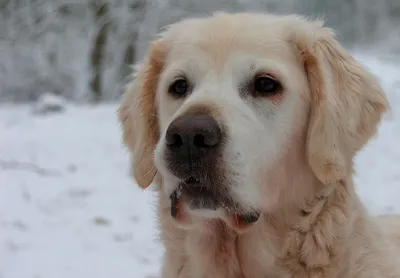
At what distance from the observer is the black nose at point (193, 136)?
7.89ft

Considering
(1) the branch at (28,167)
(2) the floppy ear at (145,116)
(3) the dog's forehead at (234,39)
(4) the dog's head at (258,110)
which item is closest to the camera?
(4) the dog's head at (258,110)

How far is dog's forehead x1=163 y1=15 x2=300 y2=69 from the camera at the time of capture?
2.91m

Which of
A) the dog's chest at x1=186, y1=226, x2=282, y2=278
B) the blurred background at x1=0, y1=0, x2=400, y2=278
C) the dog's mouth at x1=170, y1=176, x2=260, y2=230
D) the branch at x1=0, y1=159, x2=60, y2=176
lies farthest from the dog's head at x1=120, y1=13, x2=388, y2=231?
the branch at x1=0, y1=159, x2=60, y2=176

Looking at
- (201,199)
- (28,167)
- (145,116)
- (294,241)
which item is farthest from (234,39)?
(28,167)

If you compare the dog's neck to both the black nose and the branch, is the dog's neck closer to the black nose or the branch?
the black nose

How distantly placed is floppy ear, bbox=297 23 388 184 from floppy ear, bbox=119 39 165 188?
0.80 m

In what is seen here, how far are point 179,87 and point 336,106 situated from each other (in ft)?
2.46

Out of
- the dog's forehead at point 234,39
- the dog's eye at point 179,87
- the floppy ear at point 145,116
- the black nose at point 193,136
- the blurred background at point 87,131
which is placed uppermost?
the dog's forehead at point 234,39

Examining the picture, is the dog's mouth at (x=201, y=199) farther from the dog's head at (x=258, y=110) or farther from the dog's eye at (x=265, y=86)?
the dog's eye at (x=265, y=86)

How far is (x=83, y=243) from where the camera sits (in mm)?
5656

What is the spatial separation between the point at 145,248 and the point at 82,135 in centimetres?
429

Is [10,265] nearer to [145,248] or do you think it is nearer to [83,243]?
[83,243]

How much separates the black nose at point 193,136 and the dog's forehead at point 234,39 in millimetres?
549

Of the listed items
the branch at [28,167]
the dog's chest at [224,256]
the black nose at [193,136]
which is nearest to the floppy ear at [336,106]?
the dog's chest at [224,256]
